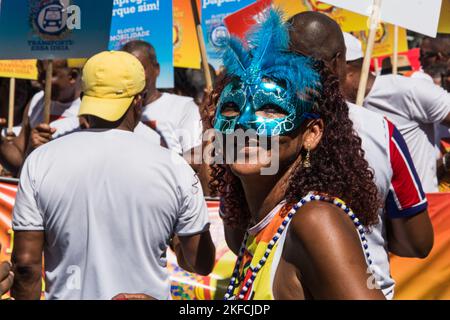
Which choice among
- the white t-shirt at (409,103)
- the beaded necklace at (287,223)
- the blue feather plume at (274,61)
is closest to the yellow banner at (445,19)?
the white t-shirt at (409,103)

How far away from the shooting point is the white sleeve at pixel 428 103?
493 cm

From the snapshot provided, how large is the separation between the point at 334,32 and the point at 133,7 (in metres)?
2.88

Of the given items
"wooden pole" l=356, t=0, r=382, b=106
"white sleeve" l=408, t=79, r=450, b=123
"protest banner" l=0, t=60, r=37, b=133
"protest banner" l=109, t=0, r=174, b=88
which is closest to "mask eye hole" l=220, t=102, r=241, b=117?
"wooden pole" l=356, t=0, r=382, b=106

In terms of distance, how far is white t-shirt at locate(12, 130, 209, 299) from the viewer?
338 centimetres

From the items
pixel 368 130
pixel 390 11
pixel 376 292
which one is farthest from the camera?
pixel 390 11

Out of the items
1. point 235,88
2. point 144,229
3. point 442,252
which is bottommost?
point 442,252

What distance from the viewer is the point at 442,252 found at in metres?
4.92

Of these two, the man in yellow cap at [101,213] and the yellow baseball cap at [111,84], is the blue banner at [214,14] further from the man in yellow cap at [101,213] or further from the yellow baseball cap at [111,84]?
the man in yellow cap at [101,213]

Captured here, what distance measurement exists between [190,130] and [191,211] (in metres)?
2.10

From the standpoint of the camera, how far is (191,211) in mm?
3568

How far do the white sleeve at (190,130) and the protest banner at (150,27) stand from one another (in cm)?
24

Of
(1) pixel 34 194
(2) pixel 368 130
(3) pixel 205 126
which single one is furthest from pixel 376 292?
(1) pixel 34 194

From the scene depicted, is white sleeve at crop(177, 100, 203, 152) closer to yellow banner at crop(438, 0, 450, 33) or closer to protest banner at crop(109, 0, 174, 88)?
protest banner at crop(109, 0, 174, 88)

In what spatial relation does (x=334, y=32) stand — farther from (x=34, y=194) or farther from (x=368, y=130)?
(x=34, y=194)
